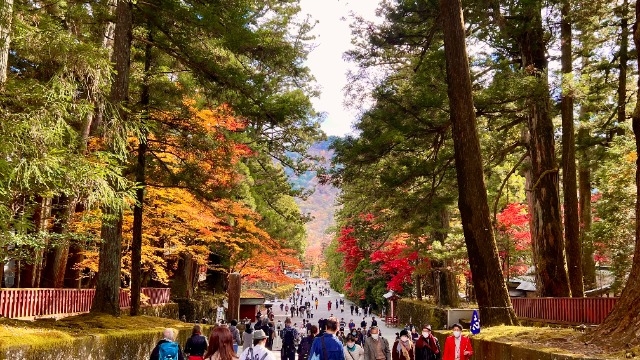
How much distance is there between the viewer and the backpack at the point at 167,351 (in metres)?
7.97

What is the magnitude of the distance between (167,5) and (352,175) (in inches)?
266

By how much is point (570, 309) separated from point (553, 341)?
24.0 ft

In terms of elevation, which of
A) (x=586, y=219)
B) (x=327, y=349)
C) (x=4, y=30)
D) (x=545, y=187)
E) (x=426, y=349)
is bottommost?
(x=426, y=349)

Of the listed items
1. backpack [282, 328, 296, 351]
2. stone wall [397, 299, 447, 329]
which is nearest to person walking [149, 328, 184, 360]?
backpack [282, 328, 296, 351]

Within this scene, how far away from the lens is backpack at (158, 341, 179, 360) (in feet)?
26.2

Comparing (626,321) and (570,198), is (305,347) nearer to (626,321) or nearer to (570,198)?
(570,198)

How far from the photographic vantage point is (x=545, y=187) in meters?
15.1

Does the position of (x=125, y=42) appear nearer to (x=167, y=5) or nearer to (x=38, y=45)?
(x=167, y=5)

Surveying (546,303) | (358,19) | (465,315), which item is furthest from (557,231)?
(358,19)

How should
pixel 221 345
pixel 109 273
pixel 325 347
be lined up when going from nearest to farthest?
pixel 325 347 < pixel 221 345 < pixel 109 273

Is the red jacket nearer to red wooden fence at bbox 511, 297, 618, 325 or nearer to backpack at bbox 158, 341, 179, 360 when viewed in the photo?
backpack at bbox 158, 341, 179, 360

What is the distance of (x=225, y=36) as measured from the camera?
12289mm

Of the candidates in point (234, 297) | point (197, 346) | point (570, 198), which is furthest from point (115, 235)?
point (570, 198)

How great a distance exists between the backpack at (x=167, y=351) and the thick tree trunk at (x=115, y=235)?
17.8ft
